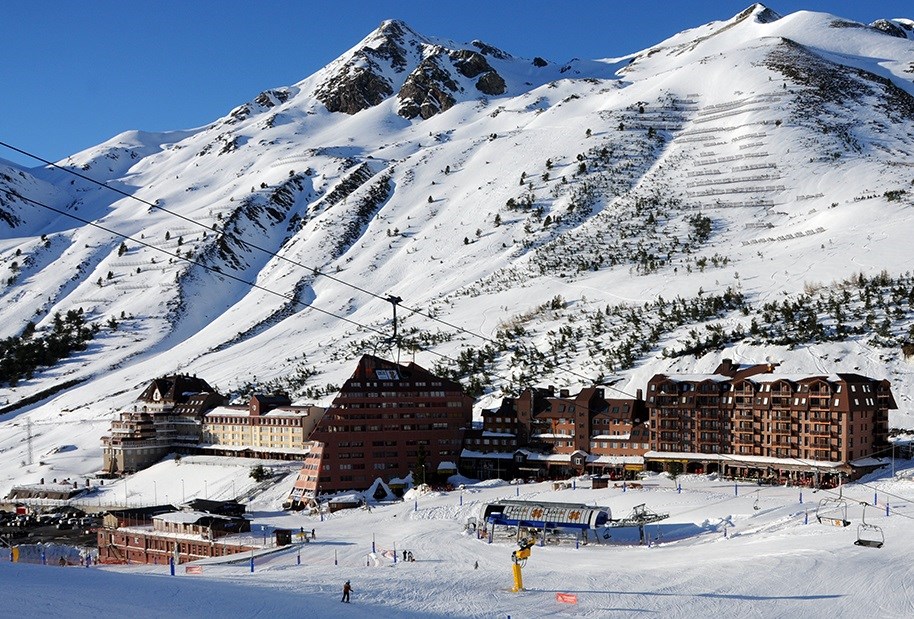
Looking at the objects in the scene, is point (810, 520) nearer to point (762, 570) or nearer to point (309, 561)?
point (762, 570)

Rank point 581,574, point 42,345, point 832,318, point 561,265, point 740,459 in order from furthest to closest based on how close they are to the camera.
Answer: point 42,345, point 561,265, point 832,318, point 740,459, point 581,574

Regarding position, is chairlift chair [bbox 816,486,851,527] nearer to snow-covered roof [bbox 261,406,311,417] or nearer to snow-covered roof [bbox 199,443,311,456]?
snow-covered roof [bbox 199,443,311,456]

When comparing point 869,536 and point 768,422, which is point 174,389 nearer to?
point 768,422

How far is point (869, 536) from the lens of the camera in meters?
39.5

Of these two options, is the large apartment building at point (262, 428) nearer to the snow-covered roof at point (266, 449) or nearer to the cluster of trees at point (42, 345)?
the snow-covered roof at point (266, 449)

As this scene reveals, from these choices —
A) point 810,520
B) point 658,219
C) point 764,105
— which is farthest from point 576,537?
point 764,105

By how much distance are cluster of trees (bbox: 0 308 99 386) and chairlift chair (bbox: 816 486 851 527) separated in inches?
4635

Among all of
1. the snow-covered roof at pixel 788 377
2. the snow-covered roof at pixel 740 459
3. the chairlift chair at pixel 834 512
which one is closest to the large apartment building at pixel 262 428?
the snow-covered roof at pixel 740 459

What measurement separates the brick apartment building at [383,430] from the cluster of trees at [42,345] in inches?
3273

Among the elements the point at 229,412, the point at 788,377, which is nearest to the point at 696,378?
the point at 788,377

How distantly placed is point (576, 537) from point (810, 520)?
1127cm

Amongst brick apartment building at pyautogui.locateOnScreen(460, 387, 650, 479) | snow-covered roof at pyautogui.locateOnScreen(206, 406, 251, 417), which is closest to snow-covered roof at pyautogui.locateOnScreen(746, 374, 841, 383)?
brick apartment building at pyautogui.locateOnScreen(460, 387, 650, 479)

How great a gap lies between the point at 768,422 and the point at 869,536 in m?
24.3

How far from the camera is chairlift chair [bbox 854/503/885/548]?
38219 millimetres
